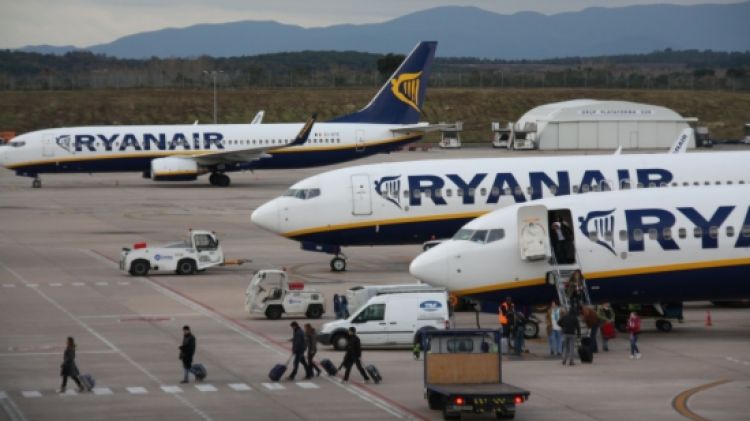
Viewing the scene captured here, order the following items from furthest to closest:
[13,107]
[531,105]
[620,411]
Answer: [531,105], [13,107], [620,411]

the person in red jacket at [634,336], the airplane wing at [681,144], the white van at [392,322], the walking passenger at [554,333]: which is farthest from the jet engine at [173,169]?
the person in red jacket at [634,336]

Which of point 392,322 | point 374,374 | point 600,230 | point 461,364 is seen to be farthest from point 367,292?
point 461,364

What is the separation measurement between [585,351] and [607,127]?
110 metres

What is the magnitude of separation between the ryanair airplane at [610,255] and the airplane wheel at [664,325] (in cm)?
163

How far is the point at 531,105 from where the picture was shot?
582ft

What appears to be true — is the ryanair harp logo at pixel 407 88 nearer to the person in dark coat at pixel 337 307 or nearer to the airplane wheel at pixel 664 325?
the person in dark coat at pixel 337 307

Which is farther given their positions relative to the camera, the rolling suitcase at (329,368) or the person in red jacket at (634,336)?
the person in red jacket at (634,336)

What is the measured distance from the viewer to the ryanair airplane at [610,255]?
40438mm

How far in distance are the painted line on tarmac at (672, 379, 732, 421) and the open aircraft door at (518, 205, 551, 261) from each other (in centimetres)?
730

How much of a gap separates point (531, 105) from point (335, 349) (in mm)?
140189

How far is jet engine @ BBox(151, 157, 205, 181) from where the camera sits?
97756mm

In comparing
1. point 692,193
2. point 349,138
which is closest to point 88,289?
point 692,193

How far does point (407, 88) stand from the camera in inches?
3799

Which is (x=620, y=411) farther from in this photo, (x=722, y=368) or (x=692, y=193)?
(x=692, y=193)
